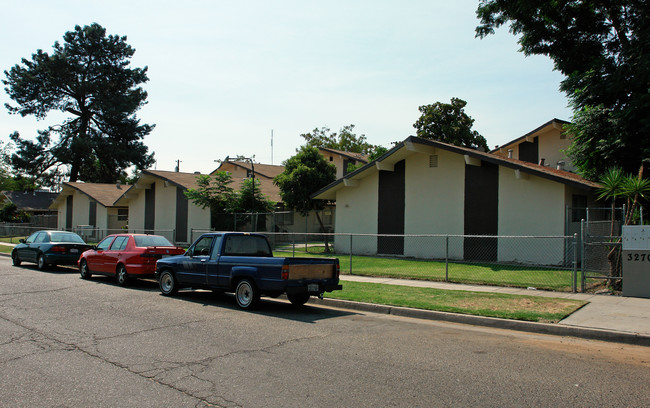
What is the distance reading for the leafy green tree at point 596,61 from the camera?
715 inches

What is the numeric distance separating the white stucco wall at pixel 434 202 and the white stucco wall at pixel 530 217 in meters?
2.01

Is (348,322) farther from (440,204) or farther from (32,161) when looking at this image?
(32,161)

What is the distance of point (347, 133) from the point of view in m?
77.6

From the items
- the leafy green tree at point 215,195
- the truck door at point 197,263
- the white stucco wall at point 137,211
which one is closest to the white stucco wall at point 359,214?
the leafy green tree at point 215,195

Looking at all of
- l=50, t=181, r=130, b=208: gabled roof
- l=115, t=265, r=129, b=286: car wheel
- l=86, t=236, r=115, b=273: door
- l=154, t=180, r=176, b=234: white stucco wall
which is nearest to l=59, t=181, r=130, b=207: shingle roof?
l=50, t=181, r=130, b=208: gabled roof

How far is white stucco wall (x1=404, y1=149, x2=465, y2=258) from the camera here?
71.5 ft

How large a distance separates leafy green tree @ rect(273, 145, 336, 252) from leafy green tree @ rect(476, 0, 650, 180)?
37.6ft

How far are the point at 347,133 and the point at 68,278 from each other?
63.8 m

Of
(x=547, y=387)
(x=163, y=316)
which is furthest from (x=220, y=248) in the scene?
(x=547, y=387)

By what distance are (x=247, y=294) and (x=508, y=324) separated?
5.30m

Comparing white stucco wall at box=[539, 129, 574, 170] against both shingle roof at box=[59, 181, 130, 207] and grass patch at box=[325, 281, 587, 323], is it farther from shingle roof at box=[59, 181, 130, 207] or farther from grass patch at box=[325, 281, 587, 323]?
shingle roof at box=[59, 181, 130, 207]

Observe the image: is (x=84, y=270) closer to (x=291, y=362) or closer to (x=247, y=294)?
(x=247, y=294)

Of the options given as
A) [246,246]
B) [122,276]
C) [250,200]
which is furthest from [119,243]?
[250,200]

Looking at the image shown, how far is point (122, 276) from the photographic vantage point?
14734 mm
